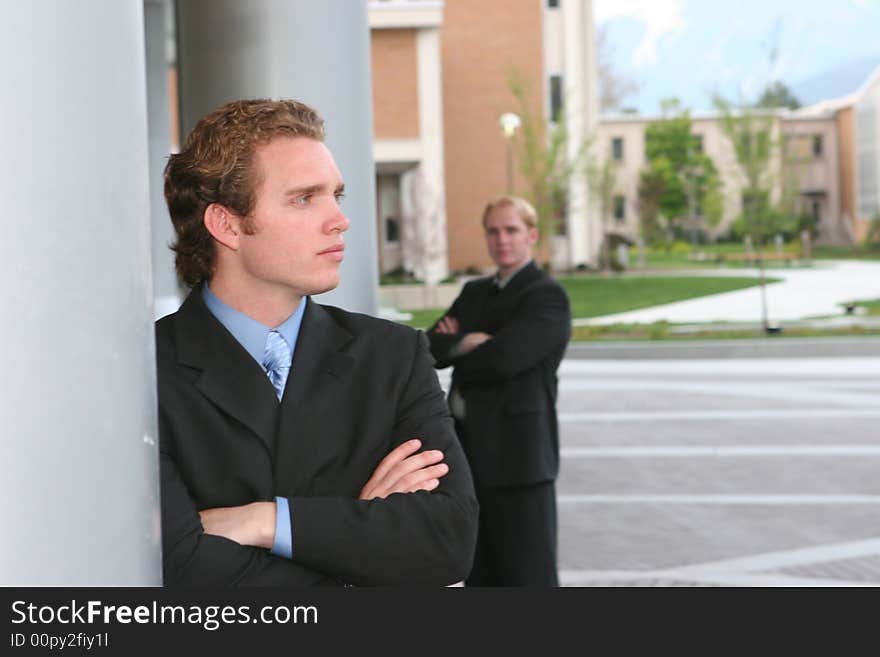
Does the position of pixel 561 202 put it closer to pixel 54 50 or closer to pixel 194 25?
pixel 194 25

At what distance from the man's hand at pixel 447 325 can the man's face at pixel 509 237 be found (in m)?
0.43

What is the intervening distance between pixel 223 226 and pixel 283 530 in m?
0.61

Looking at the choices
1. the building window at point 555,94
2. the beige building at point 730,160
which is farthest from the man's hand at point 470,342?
the beige building at point 730,160

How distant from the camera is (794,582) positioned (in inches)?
296

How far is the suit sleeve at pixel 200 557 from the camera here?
95.7 inches

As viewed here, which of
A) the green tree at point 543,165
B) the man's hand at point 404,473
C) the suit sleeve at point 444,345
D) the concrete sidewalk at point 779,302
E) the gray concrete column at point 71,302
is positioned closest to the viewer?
the gray concrete column at point 71,302

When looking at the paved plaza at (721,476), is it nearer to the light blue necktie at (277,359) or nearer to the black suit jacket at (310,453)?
the black suit jacket at (310,453)

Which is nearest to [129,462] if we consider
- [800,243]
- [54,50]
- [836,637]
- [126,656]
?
[126,656]

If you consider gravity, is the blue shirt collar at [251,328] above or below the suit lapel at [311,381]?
above

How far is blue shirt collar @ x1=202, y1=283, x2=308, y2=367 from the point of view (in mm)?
2609

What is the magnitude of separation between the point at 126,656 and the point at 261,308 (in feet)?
3.14

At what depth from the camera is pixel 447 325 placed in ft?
22.1

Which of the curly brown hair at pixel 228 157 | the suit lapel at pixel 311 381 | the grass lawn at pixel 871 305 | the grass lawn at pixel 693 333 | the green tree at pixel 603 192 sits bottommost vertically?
the grass lawn at pixel 693 333

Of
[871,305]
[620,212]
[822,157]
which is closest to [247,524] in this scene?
[871,305]
